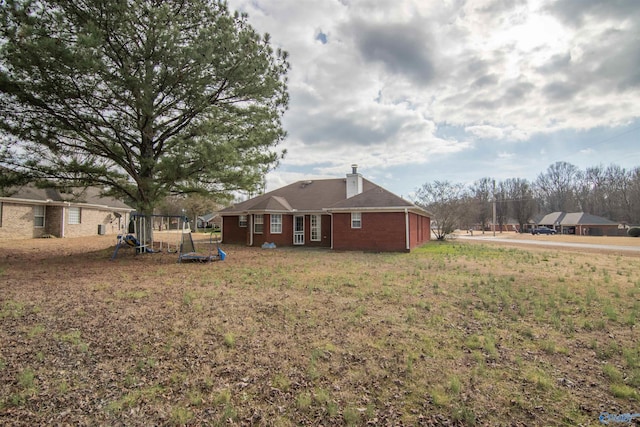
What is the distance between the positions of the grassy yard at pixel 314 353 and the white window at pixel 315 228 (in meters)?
12.9

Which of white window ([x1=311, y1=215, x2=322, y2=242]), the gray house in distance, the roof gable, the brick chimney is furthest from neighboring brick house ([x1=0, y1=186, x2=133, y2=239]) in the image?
the gray house in distance

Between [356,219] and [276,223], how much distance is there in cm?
567

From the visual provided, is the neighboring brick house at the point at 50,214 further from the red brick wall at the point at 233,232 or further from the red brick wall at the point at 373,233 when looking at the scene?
the red brick wall at the point at 373,233

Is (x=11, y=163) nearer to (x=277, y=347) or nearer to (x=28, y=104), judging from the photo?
(x=28, y=104)

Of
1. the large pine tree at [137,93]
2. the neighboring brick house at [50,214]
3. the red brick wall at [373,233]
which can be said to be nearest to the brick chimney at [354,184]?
the red brick wall at [373,233]

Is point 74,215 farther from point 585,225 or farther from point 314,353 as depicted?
point 585,225

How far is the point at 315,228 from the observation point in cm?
2167

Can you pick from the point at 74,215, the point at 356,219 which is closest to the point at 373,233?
the point at 356,219

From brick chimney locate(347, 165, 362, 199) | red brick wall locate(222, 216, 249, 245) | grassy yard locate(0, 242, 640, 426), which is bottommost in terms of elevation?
grassy yard locate(0, 242, 640, 426)

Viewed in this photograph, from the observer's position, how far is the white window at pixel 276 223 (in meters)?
21.2

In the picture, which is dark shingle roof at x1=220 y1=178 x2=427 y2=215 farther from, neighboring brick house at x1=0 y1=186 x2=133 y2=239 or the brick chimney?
neighboring brick house at x1=0 y1=186 x2=133 y2=239

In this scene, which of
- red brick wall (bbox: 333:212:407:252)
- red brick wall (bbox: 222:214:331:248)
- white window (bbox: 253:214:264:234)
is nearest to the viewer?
red brick wall (bbox: 333:212:407:252)

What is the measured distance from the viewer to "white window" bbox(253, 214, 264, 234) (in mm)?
21391

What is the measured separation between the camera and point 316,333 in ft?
17.3
